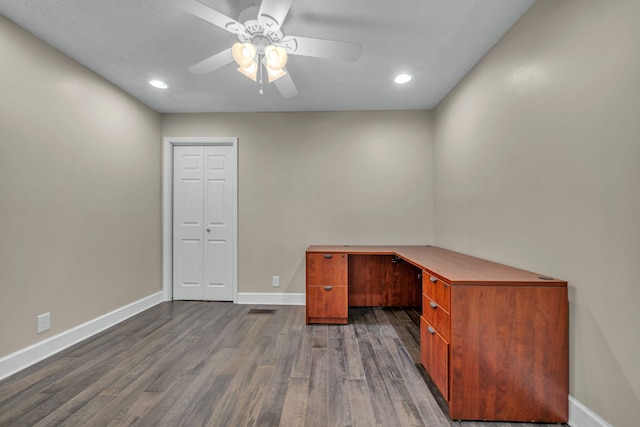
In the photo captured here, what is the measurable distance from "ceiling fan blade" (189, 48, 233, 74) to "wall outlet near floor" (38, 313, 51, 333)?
2.25 meters

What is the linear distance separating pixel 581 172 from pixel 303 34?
1.96 meters

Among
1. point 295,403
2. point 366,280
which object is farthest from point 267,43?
point 366,280

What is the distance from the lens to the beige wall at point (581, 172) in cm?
120

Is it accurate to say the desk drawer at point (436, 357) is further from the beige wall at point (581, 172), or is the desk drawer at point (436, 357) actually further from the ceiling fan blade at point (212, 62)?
the ceiling fan blade at point (212, 62)

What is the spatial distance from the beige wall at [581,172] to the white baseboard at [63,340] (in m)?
3.59

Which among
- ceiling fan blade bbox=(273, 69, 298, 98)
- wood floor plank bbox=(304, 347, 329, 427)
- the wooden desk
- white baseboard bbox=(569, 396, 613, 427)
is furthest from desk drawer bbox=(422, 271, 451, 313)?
ceiling fan blade bbox=(273, 69, 298, 98)

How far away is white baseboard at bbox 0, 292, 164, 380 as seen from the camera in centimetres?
194

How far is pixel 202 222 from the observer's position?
364 centimetres

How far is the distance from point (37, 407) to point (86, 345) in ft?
2.78

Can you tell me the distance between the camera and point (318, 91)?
9.68 ft

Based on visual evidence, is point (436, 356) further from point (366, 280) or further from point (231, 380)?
point (366, 280)

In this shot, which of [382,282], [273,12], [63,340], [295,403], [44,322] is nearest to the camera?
[273,12]

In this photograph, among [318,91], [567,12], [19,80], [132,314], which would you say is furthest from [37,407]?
[567,12]

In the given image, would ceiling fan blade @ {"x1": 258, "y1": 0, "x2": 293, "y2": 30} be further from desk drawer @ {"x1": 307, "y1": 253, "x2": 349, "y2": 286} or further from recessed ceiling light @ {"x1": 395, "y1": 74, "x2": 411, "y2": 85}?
desk drawer @ {"x1": 307, "y1": 253, "x2": 349, "y2": 286}
